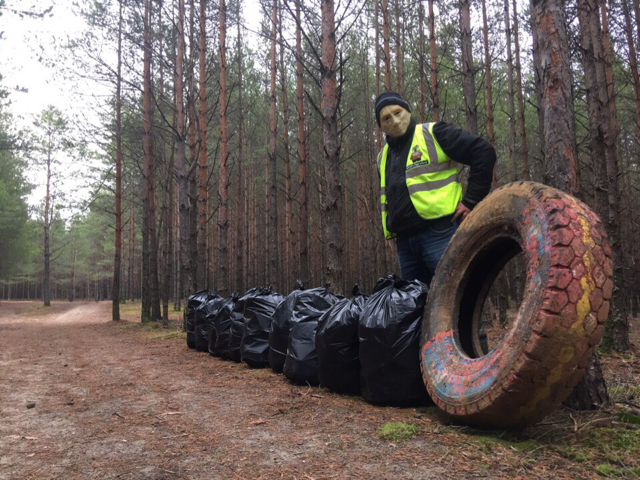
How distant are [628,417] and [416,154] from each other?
6.71ft

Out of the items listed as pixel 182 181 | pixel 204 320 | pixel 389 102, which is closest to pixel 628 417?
pixel 389 102

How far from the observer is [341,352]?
10.5 ft

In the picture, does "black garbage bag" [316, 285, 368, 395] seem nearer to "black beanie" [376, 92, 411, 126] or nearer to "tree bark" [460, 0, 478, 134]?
"black beanie" [376, 92, 411, 126]

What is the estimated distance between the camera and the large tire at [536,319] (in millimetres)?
1821

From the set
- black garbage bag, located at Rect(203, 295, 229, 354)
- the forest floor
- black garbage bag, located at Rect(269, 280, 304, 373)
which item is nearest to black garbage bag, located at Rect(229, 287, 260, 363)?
black garbage bag, located at Rect(203, 295, 229, 354)

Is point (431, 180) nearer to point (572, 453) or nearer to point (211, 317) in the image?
point (572, 453)

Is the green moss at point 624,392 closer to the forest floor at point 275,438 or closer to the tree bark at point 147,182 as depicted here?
the forest floor at point 275,438

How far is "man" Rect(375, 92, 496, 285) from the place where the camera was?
9.68 ft

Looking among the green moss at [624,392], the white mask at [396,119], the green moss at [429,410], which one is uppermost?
the white mask at [396,119]

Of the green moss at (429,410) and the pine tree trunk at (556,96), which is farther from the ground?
the pine tree trunk at (556,96)

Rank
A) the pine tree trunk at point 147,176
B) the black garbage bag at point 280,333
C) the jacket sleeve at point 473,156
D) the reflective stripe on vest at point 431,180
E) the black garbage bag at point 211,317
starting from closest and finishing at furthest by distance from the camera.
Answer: the jacket sleeve at point 473,156 → the reflective stripe on vest at point 431,180 → the black garbage bag at point 280,333 → the black garbage bag at point 211,317 → the pine tree trunk at point 147,176

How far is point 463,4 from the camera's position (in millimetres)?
8672

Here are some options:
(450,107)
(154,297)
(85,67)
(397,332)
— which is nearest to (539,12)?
(397,332)

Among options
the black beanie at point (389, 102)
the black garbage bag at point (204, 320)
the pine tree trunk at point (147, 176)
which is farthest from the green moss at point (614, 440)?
the pine tree trunk at point (147, 176)
